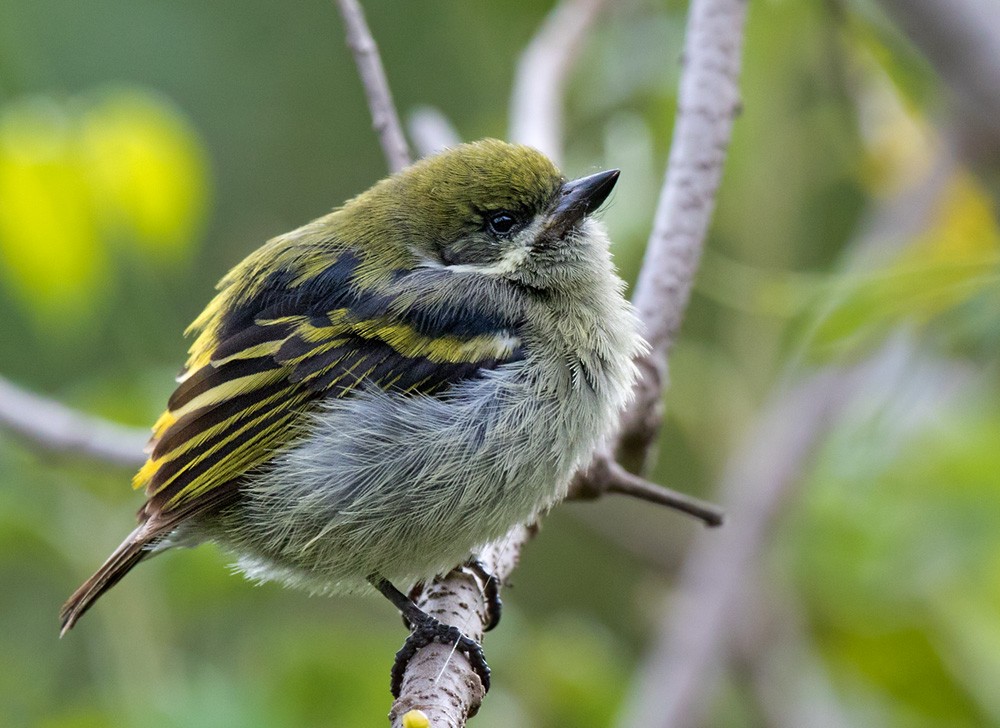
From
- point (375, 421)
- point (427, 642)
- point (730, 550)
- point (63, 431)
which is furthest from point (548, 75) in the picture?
point (427, 642)

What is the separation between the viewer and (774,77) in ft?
13.4

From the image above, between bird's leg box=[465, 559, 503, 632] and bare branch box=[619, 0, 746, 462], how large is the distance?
48 centimetres

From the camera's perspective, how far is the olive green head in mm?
3189

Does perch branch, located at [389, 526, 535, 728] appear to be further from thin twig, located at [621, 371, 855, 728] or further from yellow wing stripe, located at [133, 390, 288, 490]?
thin twig, located at [621, 371, 855, 728]

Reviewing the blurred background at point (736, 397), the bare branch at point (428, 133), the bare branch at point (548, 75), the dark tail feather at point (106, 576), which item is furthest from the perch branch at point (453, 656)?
the bare branch at point (428, 133)

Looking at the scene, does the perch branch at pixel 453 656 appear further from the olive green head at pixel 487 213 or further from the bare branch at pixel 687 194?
the olive green head at pixel 487 213

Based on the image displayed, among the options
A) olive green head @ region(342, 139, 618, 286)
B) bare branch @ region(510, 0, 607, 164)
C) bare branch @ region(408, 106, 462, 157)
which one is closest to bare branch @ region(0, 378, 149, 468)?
olive green head @ region(342, 139, 618, 286)

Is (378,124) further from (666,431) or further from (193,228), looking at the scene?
(666,431)

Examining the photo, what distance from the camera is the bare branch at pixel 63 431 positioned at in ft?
10.1

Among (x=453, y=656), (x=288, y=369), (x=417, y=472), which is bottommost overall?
(x=453, y=656)

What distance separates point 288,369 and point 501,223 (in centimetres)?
72

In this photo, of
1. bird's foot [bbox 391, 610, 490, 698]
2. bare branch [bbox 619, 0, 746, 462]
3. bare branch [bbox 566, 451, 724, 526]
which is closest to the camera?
bird's foot [bbox 391, 610, 490, 698]

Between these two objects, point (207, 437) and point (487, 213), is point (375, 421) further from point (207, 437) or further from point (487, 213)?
point (487, 213)

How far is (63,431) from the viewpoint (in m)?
3.10
